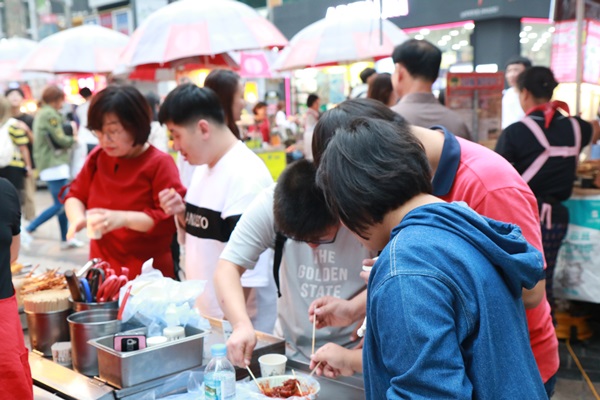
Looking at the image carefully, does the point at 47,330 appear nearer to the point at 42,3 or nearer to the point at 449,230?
the point at 449,230

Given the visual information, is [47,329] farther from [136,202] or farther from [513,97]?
[513,97]

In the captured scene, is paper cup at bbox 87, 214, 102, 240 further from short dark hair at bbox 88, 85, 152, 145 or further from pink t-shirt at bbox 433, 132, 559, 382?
pink t-shirt at bbox 433, 132, 559, 382

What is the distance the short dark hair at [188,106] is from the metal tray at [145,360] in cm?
103

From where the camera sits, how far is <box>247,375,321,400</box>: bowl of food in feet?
5.50

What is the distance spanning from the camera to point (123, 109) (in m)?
2.74

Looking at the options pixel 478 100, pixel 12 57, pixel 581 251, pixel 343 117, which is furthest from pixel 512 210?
pixel 12 57

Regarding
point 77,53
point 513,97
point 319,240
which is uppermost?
point 77,53

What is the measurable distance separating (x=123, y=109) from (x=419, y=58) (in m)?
1.60

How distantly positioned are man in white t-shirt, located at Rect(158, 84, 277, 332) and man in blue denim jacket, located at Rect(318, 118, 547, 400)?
4.46ft

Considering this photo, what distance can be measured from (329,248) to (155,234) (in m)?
1.10

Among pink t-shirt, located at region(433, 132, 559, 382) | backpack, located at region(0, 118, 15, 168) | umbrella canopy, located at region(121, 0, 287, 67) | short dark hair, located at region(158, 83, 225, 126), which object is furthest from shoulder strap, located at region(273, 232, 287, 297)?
backpack, located at region(0, 118, 15, 168)

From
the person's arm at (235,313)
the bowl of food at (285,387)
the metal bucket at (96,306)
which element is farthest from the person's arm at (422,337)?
the metal bucket at (96,306)

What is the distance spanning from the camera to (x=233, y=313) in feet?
6.64

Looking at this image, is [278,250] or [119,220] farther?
[119,220]
